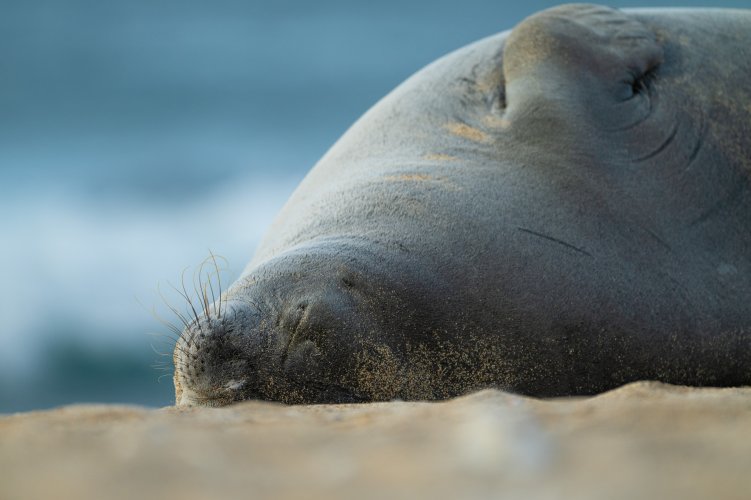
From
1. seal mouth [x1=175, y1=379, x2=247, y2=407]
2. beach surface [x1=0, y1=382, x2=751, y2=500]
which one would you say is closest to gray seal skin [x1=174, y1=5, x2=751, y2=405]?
seal mouth [x1=175, y1=379, x2=247, y2=407]

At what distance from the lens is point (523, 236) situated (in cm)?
352

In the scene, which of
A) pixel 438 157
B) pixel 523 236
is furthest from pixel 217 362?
pixel 438 157

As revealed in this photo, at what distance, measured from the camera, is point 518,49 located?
4.35 m

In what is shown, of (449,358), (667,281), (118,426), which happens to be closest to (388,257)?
(449,358)

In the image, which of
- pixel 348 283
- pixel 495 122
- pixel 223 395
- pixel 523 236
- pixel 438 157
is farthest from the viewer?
pixel 495 122

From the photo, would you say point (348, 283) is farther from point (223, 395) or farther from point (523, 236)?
point (523, 236)

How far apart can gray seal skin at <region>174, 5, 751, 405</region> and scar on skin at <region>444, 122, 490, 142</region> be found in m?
0.02

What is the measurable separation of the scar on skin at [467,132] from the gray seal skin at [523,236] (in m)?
0.02

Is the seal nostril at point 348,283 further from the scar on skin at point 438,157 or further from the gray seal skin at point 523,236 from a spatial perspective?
the scar on skin at point 438,157

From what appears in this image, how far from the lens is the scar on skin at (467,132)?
161 inches

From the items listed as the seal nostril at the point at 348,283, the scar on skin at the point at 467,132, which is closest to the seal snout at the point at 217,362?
the seal nostril at the point at 348,283

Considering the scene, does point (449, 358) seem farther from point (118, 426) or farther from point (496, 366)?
point (118, 426)

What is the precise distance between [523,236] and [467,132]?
29.9 inches

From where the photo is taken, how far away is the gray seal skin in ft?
9.91
